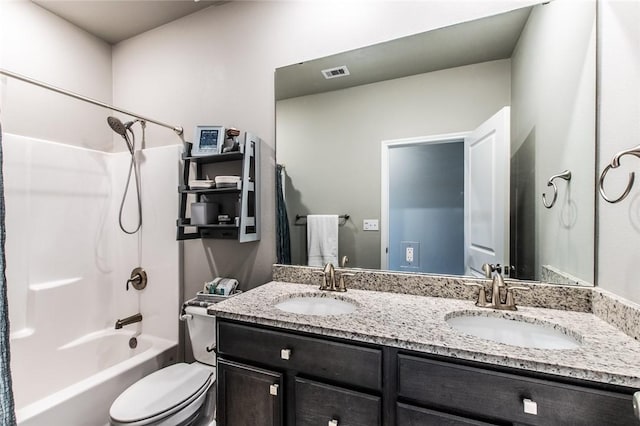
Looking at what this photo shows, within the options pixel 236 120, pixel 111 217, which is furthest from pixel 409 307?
pixel 111 217

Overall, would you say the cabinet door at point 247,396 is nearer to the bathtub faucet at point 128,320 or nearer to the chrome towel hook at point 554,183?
the bathtub faucet at point 128,320

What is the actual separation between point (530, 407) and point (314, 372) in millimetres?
630

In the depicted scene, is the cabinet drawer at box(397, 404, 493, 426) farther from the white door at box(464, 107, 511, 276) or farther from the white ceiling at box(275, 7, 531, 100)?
the white ceiling at box(275, 7, 531, 100)

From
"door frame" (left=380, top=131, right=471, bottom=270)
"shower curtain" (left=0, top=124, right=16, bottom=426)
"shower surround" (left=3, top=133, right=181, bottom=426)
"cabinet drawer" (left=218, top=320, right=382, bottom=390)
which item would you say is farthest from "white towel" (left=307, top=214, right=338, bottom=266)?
"shower curtain" (left=0, top=124, right=16, bottom=426)

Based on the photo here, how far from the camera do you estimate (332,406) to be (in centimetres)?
96

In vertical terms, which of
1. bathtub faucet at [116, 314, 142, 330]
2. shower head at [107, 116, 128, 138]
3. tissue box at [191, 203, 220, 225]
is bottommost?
bathtub faucet at [116, 314, 142, 330]

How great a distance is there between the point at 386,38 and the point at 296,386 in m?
1.64

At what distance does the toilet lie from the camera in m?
1.18

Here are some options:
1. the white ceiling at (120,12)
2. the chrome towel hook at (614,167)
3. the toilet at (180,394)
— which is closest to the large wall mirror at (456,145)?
the chrome towel hook at (614,167)

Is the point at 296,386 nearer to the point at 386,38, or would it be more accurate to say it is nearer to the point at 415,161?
the point at 415,161

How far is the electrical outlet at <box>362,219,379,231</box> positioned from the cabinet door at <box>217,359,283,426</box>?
0.83 metres

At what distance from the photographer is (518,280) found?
1230mm

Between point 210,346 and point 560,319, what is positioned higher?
point 560,319

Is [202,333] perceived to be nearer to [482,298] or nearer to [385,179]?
[385,179]
